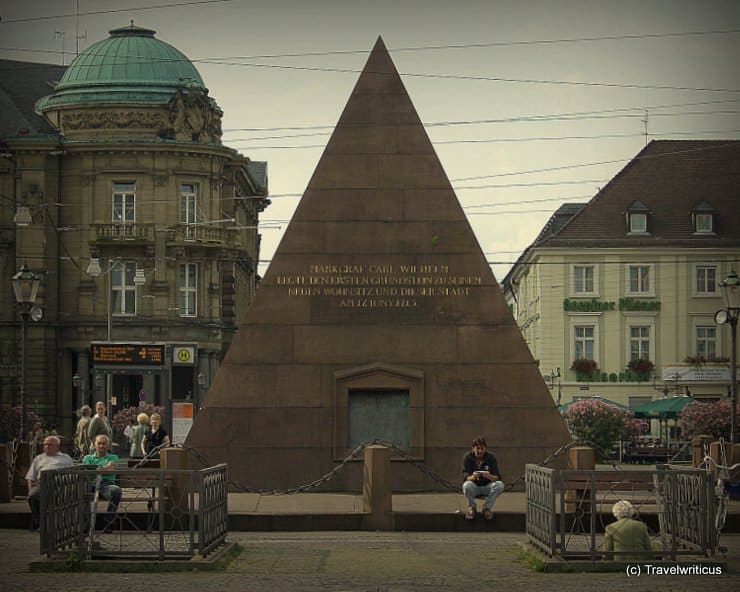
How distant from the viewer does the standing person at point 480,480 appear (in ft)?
71.3

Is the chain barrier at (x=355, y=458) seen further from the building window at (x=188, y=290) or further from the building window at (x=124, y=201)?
the building window at (x=124, y=201)

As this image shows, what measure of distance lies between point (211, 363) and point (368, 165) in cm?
3896

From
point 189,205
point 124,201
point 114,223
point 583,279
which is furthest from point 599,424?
point 583,279

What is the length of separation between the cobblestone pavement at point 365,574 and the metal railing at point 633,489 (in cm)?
41

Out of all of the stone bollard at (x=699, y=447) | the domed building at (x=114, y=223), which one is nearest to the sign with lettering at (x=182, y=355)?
the domed building at (x=114, y=223)

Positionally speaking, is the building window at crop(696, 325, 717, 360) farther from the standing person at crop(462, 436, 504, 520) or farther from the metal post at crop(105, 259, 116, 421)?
the standing person at crop(462, 436, 504, 520)

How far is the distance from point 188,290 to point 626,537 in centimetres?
4963

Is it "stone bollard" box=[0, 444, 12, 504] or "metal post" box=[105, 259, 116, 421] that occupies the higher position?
"metal post" box=[105, 259, 116, 421]

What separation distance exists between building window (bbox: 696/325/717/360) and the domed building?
2142cm

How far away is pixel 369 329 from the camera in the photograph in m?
Result: 26.8

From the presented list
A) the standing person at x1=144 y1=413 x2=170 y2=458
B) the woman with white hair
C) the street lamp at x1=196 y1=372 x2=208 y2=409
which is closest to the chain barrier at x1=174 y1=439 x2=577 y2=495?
the standing person at x1=144 y1=413 x2=170 y2=458

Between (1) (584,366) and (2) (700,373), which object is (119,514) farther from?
(2) (700,373)

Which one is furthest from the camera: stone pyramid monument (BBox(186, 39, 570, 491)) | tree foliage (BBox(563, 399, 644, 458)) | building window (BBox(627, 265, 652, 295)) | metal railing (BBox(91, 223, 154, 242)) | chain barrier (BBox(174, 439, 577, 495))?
building window (BBox(627, 265, 652, 295))

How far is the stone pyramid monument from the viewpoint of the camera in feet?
86.0
